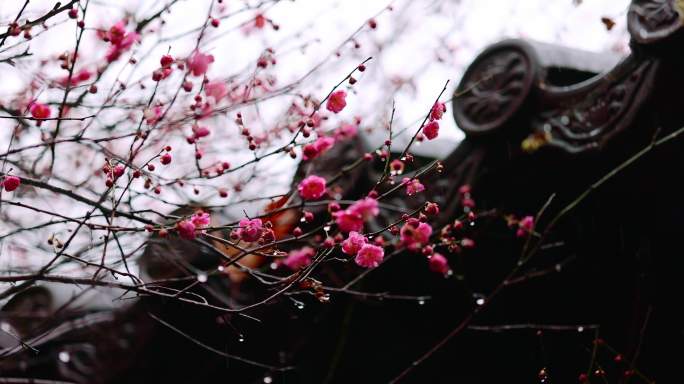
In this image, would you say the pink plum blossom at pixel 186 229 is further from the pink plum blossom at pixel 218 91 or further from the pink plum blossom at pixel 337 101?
the pink plum blossom at pixel 218 91

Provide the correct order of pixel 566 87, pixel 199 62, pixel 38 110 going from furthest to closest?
pixel 566 87, pixel 199 62, pixel 38 110

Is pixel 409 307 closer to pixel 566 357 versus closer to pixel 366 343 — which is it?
pixel 366 343

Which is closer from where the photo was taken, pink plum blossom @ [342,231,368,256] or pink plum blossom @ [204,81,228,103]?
pink plum blossom @ [342,231,368,256]

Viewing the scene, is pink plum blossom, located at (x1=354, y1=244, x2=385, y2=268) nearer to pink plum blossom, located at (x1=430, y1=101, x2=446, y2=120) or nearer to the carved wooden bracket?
pink plum blossom, located at (x1=430, y1=101, x2=446, y2=120)

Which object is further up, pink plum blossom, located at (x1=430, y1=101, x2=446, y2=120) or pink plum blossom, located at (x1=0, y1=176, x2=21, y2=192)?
pink plum blossom, located at (x1=0, y1=176, x2=21, y2=192)

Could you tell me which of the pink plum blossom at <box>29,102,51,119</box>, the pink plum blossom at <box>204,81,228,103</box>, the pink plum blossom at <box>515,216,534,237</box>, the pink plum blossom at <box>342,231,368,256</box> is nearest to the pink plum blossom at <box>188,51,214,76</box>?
the pink plum blossom at <box>204,81,228,103</box>

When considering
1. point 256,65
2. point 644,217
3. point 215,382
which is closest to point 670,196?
point 644,217

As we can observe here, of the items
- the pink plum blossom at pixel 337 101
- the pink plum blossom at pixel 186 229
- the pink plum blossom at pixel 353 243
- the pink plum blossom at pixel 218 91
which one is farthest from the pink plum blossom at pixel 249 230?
the pink plum blossom at pixel 218 91

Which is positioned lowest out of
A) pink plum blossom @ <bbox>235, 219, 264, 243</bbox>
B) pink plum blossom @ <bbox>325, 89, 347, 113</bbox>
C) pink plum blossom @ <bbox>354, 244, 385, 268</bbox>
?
pink plum blossom @ <bbox>354, 244, 385, 268</bbox>

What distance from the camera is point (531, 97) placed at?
332cm

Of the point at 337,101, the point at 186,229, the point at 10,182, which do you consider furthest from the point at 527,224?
the point at 10,182

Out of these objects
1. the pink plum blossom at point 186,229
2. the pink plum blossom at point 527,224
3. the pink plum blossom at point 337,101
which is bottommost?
the pink plum blossom at point 527,224

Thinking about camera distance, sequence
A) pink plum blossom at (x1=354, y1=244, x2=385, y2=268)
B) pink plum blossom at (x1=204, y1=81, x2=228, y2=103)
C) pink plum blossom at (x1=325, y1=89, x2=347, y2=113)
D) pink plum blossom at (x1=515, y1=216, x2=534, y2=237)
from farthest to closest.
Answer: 1. pink plum blossom at (x1=204, y1=81, x2=228, y2=103)
2. pink plum blossom at (x1=515, y1=216, x2=534, y2=237)
3. pink plum blossom at (x1=325, y1=89, x2=347, y2=113)
4. pink plum blossom at (x1=354, y1=244, x2=385, y2=268)

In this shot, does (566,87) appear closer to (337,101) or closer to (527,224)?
(527,224)
